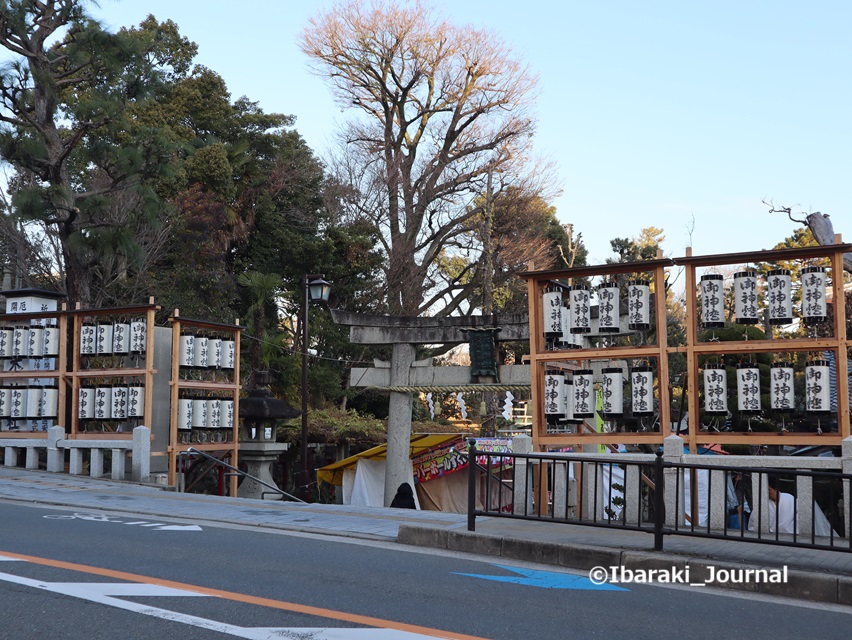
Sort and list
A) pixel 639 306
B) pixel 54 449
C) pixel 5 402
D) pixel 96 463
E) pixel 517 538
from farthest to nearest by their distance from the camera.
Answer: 1. pixel 5 402
2. pixel 54 449
3. pixel 96 463
4. pixel 639 306
5. pixel 517 538

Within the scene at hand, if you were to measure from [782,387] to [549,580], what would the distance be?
227 inches

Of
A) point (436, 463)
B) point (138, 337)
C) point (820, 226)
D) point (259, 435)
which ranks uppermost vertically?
point (820, 226)

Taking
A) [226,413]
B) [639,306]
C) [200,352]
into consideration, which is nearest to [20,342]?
[200,352]

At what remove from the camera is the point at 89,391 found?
59.2 feet

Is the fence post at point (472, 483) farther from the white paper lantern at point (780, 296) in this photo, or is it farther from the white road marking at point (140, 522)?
the white paper lantern at point (780, 296)

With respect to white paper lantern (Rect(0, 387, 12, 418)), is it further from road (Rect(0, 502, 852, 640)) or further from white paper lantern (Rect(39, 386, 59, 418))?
road (Rect(0, 502, 852, 640))

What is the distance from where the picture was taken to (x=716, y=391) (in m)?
12.1

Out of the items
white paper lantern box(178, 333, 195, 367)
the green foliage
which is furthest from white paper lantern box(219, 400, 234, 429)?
the green foliage

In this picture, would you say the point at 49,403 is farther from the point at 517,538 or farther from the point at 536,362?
the point at 517,538

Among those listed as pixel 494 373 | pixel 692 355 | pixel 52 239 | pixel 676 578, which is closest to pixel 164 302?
pixel 52 239

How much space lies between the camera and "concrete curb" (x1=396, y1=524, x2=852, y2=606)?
743cm

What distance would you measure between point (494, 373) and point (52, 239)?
16.4 m

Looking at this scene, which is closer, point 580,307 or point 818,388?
point 818,388

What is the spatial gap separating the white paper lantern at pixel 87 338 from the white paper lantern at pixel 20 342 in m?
1.46
